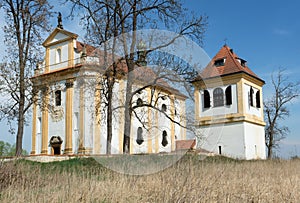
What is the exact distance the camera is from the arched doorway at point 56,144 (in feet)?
110

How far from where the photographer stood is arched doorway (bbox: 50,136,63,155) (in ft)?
110

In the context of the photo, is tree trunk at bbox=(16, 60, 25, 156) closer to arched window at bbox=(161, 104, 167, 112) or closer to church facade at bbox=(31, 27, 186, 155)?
church facade at bbox=(31, 27, 186, 155)

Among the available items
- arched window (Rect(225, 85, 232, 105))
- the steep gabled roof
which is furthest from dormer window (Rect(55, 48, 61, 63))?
arched window (Rect(225, 85, 232, 105))

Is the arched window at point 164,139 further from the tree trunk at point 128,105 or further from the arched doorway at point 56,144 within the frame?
the arched doorway at point 56,144

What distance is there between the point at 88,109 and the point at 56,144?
54.4 feet

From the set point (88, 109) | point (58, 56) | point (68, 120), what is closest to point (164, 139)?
point (88, 109)

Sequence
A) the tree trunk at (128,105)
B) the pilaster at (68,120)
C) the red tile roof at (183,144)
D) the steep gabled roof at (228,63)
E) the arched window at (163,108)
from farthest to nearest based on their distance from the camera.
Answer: the steep gabled roof at (228,63) → the pilaster at (68,120) → the arched window at (163,108) → the tree trunk at (128,105) → the red tile roof at (183,144)

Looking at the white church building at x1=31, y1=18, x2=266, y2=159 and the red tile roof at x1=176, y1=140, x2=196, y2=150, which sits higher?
the white church building at x1=31, y1=18, x2=266, y2=159

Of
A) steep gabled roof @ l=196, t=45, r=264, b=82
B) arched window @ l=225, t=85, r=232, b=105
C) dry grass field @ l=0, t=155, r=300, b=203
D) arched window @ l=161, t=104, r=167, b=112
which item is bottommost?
dry grass field @ l=0, t=155, r=300, b=203

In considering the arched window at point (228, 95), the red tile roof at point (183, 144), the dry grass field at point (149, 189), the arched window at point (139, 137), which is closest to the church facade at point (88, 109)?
the arched window at point (139, 137)

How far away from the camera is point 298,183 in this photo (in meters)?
8.98

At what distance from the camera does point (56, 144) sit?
1330 inches

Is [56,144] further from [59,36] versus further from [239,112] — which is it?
[239,112]

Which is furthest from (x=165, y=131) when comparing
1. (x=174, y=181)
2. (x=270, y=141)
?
(x=270, y=141)
